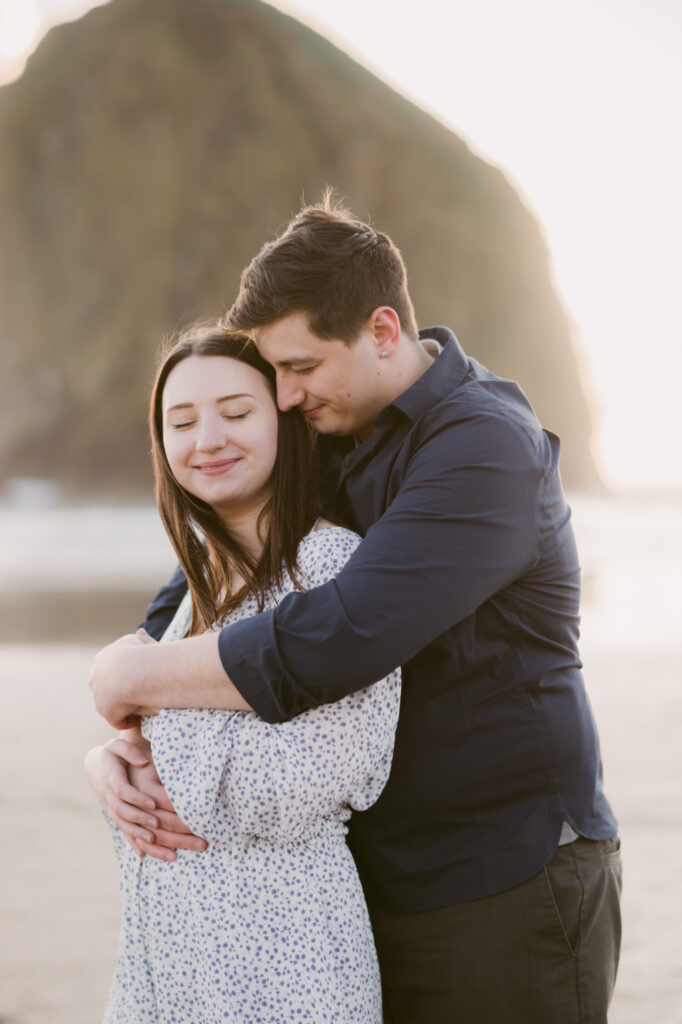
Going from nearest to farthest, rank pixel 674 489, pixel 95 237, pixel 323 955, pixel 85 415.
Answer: pixel 323 955 < pixel 85 415 < pixel 95 237 < pixel 674 489

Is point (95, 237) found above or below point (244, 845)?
above

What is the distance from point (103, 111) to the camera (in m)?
29.4

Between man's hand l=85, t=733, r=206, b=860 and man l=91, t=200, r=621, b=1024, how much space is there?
112 mm

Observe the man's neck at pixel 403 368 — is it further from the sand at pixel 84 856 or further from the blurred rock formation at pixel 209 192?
the blurred rock formation at pixel 209 192

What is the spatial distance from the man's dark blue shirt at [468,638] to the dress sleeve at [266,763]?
7 centimetres

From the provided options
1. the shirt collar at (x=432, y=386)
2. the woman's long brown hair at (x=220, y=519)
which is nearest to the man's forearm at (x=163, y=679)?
the woman's long brown hair at (x=220, y=519)

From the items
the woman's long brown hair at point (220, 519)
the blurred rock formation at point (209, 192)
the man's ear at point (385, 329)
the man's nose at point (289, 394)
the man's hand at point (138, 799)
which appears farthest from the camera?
the blurred rock formation at point (209, 192)

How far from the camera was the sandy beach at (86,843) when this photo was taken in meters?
2.84

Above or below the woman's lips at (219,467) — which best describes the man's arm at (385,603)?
below

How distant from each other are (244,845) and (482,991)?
1.79ft

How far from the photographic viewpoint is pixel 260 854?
4.91 ft

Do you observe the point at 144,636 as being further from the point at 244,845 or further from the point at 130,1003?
the point at 130,1003

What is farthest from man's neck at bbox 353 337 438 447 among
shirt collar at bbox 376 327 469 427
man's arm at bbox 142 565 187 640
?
man's arm at bbox 142 565 187 640

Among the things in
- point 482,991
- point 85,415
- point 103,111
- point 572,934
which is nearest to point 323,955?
point 482,991
